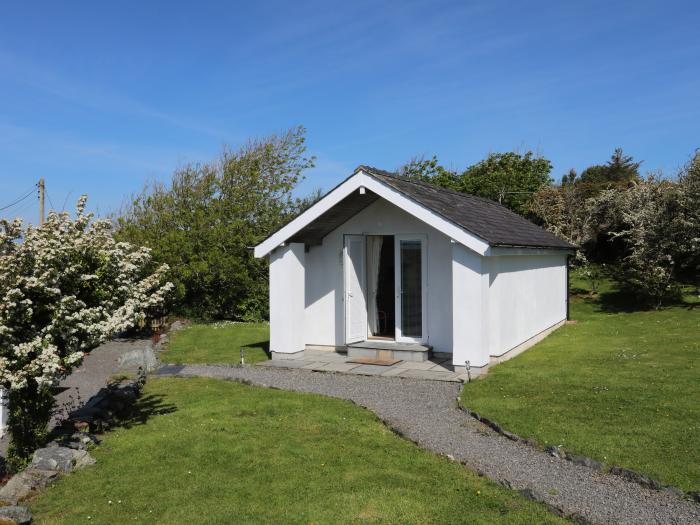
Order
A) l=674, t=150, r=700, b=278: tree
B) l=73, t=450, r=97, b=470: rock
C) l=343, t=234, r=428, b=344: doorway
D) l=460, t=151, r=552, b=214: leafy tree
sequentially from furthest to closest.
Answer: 1. l=460, t=151, r=552, b=214: leafy tree
2. l=674, t=150, r=700, b=278: tree
3. l=343, t=234, r=428, b=344: doorway
4. l=73, t=450, r=97, b=470: rock

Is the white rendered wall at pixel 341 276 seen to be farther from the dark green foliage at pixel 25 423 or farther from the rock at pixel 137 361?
the dark green foliage at pixel 25 423

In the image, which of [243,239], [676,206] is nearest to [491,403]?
[243,239]

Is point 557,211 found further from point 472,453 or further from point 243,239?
point 472,453

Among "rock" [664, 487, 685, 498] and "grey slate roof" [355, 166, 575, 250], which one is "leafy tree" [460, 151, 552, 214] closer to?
"grey slate roof" [355, 166, 575, 250]

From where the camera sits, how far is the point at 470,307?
11.9 m

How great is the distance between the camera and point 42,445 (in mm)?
7668

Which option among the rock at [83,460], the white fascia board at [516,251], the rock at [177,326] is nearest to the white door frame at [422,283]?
the white fascia board at [516,251]

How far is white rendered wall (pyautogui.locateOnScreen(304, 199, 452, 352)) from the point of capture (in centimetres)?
1378

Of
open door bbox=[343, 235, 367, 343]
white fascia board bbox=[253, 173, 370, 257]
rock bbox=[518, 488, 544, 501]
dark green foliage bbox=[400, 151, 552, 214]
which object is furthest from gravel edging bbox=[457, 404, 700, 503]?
dark green foliage bbox=[400, 151, 552, 214]

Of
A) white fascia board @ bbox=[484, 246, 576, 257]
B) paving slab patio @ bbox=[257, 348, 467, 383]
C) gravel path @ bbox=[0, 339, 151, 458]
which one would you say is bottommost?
gravel path @ bbox=[0, 339, 151, 458]

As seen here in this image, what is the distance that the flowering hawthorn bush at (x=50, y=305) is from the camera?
7168 millimetres

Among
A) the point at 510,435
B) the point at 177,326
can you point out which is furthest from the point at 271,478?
the point at 177,326

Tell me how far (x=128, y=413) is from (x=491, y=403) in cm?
606

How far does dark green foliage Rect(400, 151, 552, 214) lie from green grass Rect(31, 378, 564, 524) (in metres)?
27.5
